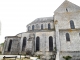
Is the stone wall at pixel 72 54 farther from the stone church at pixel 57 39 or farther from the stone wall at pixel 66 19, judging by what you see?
the stone wall at pixel 66 19

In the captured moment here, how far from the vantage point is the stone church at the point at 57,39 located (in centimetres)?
2253

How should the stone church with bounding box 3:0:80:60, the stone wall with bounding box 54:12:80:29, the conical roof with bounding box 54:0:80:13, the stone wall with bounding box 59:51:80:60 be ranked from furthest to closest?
the conical roof with bounding box 54:0:80:13 → the stone wall with bounding box 54:12:80:29 → the stone church with bounding box 3:0:80:60 → the stone wall with bounding box 59:51:80:60

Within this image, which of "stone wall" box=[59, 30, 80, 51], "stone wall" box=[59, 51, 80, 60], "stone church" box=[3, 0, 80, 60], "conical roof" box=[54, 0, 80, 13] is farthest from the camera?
"conical roof" box=[54, 0, 80, 13]

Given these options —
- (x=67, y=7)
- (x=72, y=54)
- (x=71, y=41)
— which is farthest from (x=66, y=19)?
(x=72, y=54)

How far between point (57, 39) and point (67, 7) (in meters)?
10.2

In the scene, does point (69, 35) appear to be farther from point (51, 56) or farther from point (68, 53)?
point (51, 56)

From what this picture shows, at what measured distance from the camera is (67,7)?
28.1 metres

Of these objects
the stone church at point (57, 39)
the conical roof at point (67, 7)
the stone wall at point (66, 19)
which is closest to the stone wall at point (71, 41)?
the stone church at point (57, 39)

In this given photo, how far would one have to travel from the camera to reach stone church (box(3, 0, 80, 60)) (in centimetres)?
2253

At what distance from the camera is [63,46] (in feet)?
74.6

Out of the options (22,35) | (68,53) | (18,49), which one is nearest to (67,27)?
(68,53)

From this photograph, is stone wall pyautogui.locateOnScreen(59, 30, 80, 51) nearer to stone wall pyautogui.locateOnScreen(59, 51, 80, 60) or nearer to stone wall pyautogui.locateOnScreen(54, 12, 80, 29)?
stone wall pyautogui.locateOnScreen(59, 51, 80, 60)

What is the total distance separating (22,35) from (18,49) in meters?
3.81

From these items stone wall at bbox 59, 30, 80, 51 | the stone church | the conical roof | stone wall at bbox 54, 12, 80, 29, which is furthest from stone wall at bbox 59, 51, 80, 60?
the conical roof
